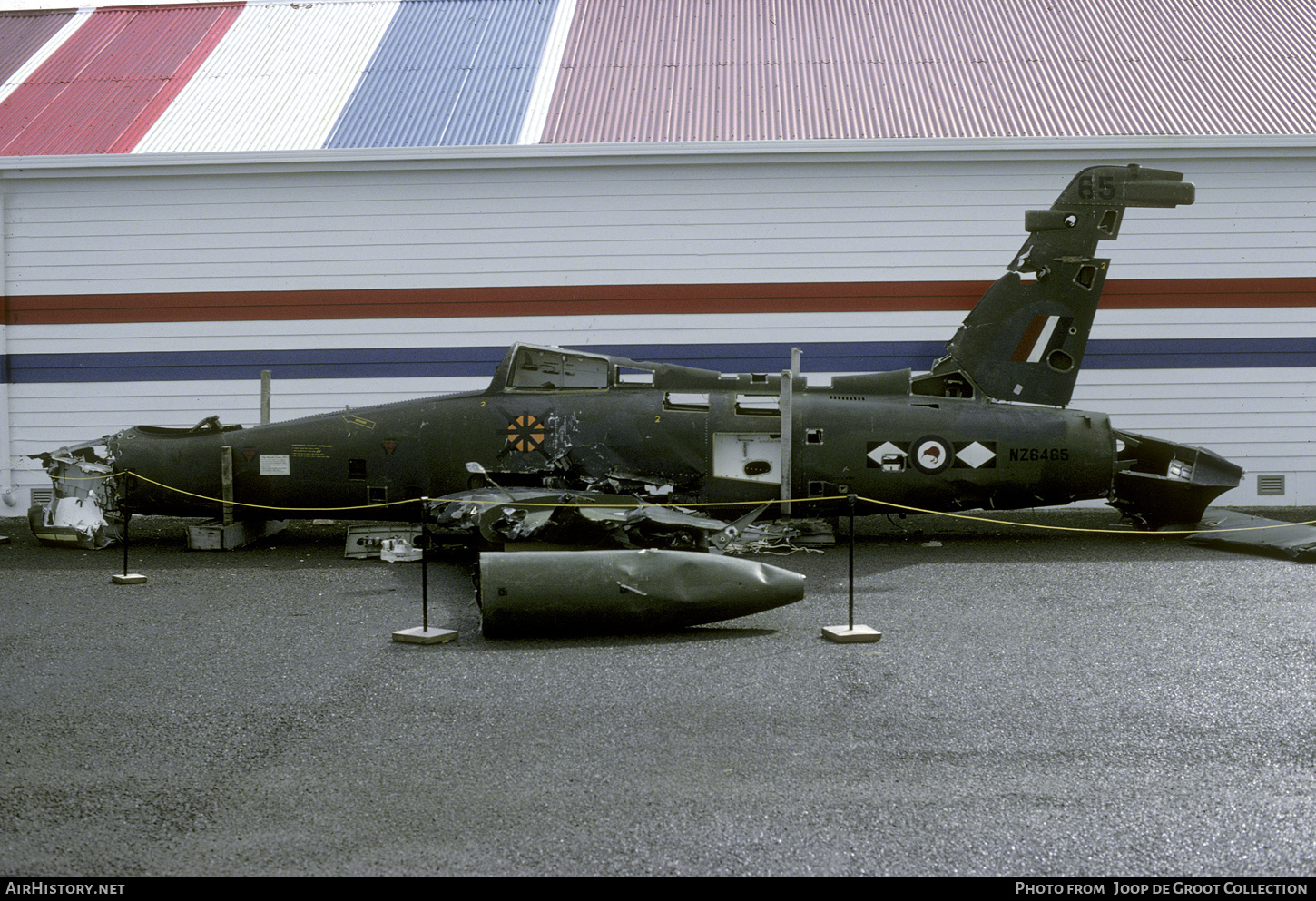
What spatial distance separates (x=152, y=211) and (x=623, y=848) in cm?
1235

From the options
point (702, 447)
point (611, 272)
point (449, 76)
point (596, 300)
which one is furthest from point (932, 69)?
point (702, 447)

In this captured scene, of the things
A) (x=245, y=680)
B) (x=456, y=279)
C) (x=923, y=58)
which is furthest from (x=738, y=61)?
(x=245, y=680)

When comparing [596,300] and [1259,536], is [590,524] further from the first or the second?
[1259,536]

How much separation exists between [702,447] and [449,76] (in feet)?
26.1

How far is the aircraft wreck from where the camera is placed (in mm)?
9742

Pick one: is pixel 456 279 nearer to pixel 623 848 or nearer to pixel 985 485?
pixel 985 485

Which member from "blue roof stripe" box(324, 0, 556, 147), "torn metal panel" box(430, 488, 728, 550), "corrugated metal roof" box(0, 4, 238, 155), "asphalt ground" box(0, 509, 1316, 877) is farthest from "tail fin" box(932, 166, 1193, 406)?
"corrugated metal roof" box(0, 4, 238, 155)

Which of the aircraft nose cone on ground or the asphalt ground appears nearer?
the asphalt ground

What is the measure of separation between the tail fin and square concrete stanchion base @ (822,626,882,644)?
16.0ft

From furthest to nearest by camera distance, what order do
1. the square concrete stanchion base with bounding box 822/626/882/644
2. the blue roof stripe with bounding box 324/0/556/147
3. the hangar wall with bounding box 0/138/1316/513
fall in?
the blue roof stripe with bounding box 324/0/556/147, the hangar wall with bounding box 0/138/1316/513, the square concrete stanchion base with bounding box 822/626/882/644

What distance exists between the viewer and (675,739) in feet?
15.0

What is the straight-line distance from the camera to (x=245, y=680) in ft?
18.1

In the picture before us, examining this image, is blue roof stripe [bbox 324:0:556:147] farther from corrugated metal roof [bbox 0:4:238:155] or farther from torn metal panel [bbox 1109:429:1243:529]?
torn metal panel [bbox 1109:429:1243:529]

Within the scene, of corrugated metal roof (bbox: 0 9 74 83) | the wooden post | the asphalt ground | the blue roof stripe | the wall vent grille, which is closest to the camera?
the asphalt ground
